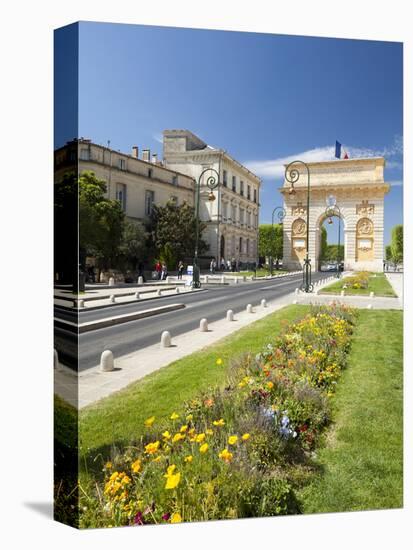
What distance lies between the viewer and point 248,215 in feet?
16.6

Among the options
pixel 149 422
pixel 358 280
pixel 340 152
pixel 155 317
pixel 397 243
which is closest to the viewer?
pixel 149 422

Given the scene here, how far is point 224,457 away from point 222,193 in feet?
8.26

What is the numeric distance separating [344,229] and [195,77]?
98.5 inches

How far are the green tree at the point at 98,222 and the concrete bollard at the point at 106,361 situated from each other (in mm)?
722

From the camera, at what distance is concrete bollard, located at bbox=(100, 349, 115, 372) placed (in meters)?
3.95

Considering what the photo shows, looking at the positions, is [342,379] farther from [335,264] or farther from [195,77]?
[195,77]

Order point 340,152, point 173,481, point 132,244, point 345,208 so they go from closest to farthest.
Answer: point 173,481 < point 132,244 < point 340,152 < point 345,208

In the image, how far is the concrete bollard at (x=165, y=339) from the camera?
4691 millimetres

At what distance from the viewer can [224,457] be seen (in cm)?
374

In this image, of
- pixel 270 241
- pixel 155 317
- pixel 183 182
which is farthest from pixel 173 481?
pixel 270 241

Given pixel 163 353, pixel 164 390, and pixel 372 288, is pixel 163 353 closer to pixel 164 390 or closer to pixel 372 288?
pixel 164 390

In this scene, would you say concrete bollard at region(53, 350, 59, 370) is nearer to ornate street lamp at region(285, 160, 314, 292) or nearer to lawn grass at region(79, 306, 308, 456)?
lawn grass at region(79, 306, 308, 456)

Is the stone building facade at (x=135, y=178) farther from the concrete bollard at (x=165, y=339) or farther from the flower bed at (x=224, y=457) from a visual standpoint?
the flower bed at (x=224, y=457)

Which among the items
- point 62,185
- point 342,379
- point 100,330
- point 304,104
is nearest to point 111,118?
point 62,185
